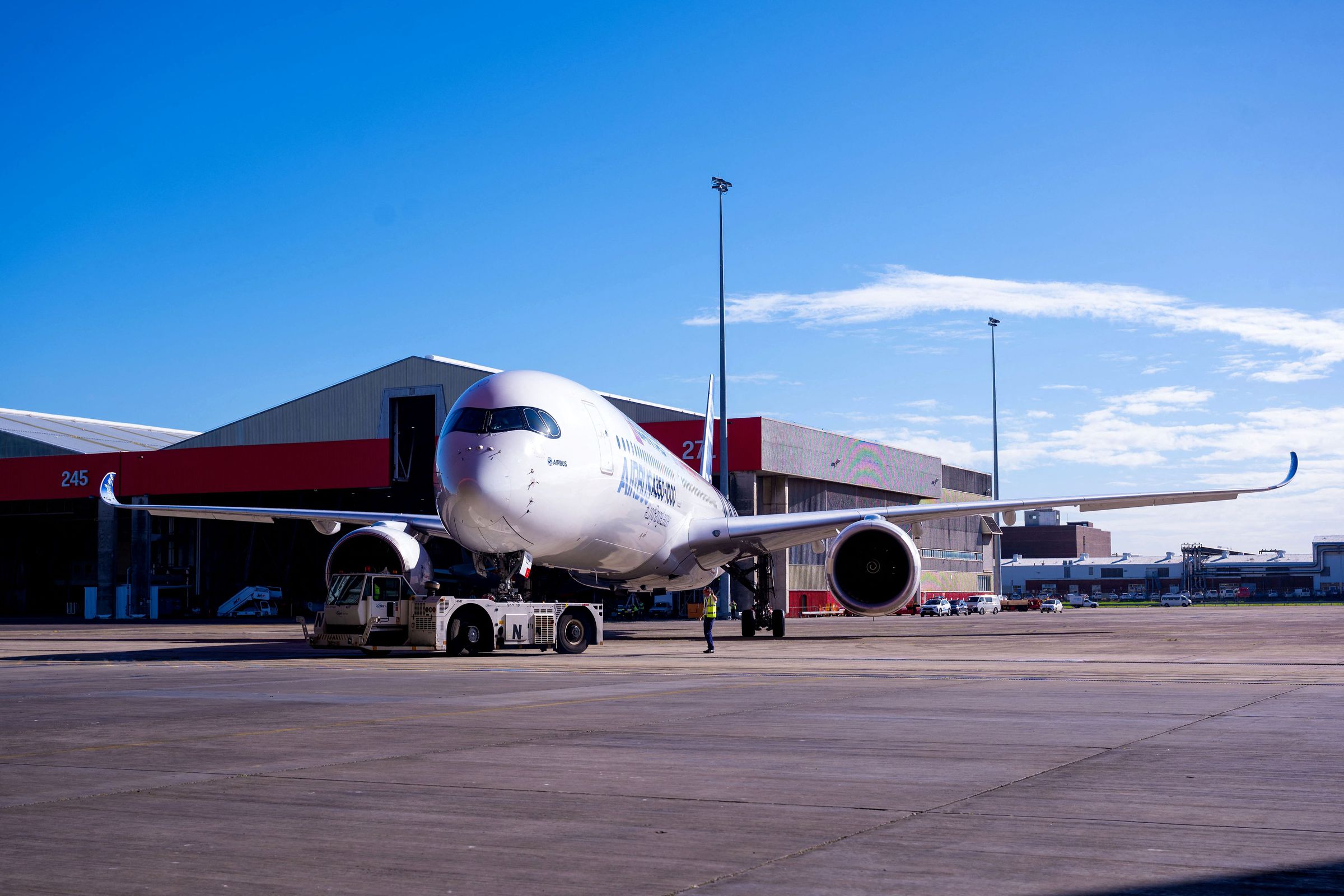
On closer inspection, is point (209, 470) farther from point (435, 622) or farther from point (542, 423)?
point (542, 423)

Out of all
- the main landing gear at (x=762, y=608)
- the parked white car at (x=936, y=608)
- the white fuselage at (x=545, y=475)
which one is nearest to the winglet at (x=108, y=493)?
the white fuselage at (x=545, y=475)

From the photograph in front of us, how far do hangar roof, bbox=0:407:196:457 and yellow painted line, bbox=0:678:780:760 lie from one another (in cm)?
6262

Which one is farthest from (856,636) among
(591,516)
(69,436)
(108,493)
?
(69,436)

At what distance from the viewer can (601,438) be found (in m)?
24.2

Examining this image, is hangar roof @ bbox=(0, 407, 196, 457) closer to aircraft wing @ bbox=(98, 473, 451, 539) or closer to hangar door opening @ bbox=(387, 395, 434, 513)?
hangar door opening @ bbox=(387, 395, 434, 513)

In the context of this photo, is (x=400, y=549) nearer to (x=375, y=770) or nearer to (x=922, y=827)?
(x=375, y=770)

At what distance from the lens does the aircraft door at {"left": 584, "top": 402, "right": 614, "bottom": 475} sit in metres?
24.0

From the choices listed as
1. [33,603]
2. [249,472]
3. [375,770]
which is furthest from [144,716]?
[33,603]

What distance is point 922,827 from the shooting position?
614 cm

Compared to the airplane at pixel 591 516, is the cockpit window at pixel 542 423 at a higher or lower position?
higher

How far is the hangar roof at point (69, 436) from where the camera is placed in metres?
70.1

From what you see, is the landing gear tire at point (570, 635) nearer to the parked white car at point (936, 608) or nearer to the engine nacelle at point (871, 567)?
the engine nacelle at point (871, 567)

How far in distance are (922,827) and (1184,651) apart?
20.3 m

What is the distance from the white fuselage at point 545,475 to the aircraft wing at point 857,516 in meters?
3.98
